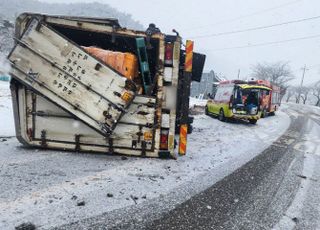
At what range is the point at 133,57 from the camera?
20.9 feet

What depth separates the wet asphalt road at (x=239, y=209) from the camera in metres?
3.56

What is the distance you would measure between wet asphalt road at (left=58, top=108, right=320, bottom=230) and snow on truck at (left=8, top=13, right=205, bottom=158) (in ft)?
5.90

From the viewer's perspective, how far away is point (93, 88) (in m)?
5.89

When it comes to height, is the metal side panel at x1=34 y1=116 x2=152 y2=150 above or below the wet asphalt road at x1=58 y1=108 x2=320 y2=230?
above

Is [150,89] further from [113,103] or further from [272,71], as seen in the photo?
[272,71]

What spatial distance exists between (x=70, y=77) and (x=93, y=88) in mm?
489

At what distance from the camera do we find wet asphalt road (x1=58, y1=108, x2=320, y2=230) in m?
3.56

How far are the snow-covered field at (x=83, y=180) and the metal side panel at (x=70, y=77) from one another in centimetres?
92

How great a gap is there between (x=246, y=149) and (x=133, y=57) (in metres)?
4.80

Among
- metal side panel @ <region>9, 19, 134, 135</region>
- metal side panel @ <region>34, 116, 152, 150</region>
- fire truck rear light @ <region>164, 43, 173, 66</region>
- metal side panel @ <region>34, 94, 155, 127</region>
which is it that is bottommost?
metal side panel @ <region>34, 116, 152, 150</region>

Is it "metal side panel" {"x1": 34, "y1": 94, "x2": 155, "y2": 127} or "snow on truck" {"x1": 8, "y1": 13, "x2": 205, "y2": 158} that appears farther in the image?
"metal side panel" {"x1": 34, "y1": 94, "x2": 155, "y2": 127}

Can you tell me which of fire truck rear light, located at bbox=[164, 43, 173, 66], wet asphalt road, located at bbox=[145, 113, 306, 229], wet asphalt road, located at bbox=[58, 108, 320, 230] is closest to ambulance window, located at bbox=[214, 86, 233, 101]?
wet asphalt road, located at bbox=[145, 113, 306, 229]

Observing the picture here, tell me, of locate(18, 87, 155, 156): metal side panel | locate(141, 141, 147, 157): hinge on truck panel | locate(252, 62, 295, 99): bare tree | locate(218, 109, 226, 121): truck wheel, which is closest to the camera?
locate(18, 87, 155, 156): metal side panel

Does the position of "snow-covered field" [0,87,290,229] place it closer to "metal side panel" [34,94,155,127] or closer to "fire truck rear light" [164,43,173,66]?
"metal side panel" [34,94,155,127]
